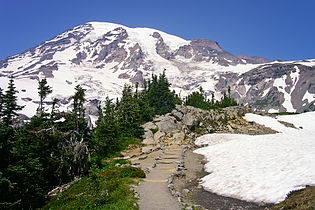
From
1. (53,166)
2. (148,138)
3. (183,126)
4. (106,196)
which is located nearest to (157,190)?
(106,196)

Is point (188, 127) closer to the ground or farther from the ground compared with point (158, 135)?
farther from the ground

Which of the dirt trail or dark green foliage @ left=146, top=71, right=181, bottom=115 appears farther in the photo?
dark green foliage @ left=146, top=71, right=181, bottom=115

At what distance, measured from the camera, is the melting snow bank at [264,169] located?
1461 centimetres

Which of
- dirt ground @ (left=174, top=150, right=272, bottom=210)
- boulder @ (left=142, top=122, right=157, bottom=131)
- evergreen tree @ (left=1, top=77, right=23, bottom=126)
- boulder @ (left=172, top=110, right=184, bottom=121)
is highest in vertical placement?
evergreen tree @ (left=1, top=77, right=23, bottom=126)

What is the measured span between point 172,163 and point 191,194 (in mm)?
10668

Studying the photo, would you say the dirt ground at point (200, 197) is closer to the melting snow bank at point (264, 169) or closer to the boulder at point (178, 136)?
the melting snow bank at point (264, 169)

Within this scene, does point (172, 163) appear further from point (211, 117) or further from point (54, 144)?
point (211, 117)

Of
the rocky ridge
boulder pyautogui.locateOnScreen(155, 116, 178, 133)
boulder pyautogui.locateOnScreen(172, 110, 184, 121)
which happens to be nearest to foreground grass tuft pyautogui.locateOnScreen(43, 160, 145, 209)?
the rocky ridge

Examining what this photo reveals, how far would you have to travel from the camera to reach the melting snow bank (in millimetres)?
14613

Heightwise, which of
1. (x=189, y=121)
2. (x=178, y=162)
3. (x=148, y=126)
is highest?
(x=189, y=121)

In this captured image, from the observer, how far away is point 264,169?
18.4 m

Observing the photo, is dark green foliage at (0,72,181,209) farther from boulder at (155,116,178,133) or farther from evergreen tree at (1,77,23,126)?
boulder at (155,116,178,133)

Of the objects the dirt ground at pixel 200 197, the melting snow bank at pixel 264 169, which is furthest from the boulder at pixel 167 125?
the dirt ground at pixel 200 197

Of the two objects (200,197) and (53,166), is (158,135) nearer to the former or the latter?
(53,166)
